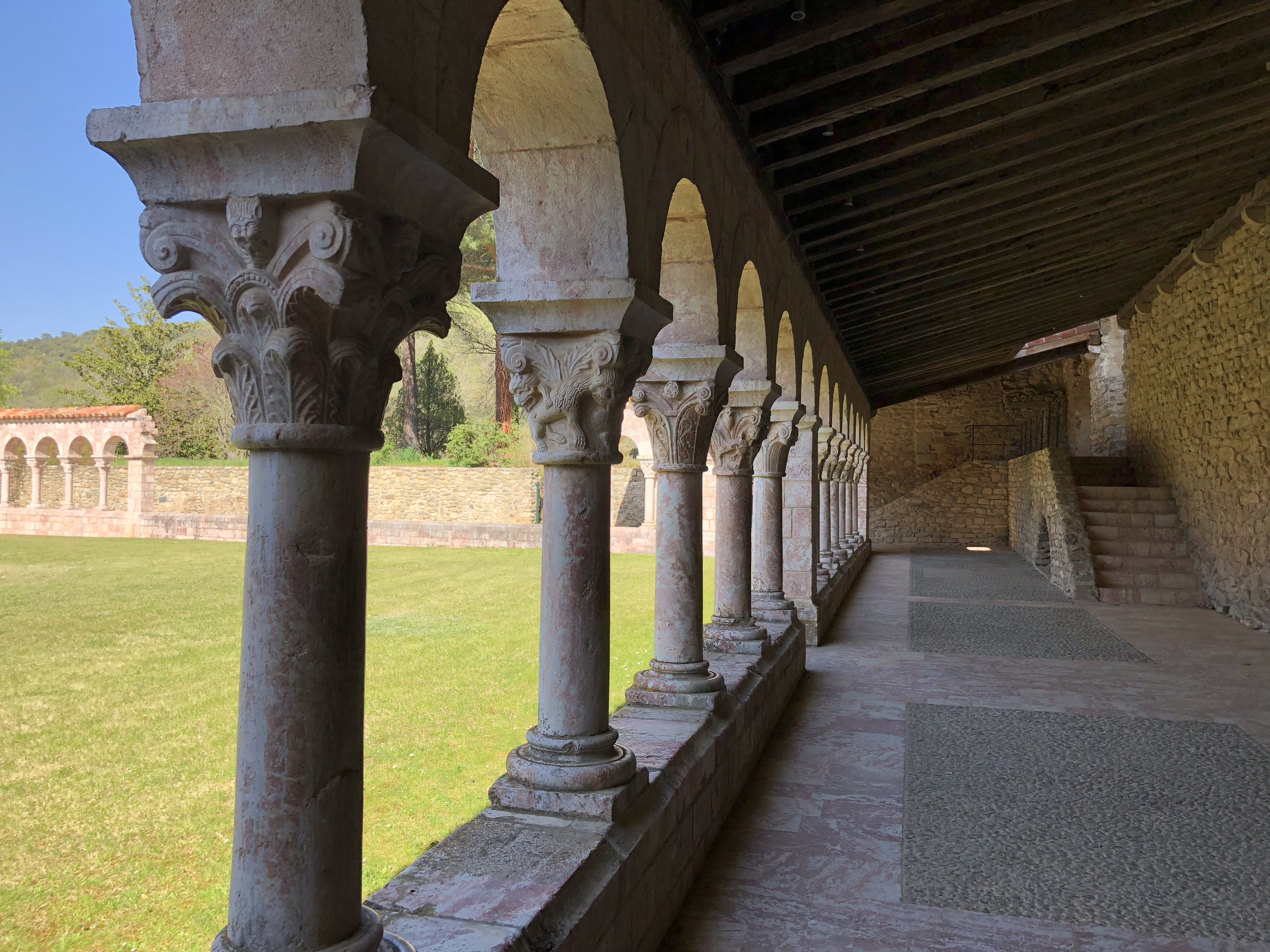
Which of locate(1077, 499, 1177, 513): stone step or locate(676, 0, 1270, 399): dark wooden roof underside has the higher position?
locate(676, 0, 1270, 399): dark wooden roof underside

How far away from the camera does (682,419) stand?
3656mm

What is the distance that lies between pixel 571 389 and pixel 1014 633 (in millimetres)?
6327

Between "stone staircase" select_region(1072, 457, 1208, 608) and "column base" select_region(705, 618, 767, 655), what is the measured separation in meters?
6.47

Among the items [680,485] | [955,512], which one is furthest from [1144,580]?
[955,512]

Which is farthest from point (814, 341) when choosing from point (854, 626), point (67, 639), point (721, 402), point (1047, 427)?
point (1047, 427)

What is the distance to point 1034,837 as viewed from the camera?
3.30 meters

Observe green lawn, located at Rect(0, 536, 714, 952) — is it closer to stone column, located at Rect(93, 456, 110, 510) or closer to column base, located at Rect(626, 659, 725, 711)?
column base, located at Rect(626, 659, 725, 711)

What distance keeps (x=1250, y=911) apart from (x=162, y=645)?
7.64m

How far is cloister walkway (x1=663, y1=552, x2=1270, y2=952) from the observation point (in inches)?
A: 104

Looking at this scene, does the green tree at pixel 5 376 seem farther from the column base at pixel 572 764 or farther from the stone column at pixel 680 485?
the column base at pixel 572 764

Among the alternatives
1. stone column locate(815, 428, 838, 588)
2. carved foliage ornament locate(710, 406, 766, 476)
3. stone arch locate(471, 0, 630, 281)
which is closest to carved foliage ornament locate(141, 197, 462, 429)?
stone arch locate(471, 0, 630, 281)

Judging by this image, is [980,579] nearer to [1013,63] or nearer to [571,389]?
[1013,63]

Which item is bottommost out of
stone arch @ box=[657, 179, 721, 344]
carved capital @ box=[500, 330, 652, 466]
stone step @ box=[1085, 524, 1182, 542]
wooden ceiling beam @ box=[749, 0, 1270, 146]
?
stone step @ box=[1085, 524, 1182, 542]

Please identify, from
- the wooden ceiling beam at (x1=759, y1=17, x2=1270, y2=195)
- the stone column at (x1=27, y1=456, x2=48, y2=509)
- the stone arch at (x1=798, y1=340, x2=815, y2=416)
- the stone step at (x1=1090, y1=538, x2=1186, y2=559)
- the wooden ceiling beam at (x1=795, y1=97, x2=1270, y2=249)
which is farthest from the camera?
the stone column at (x1=27, y1=456, x2=48, y2=509)
